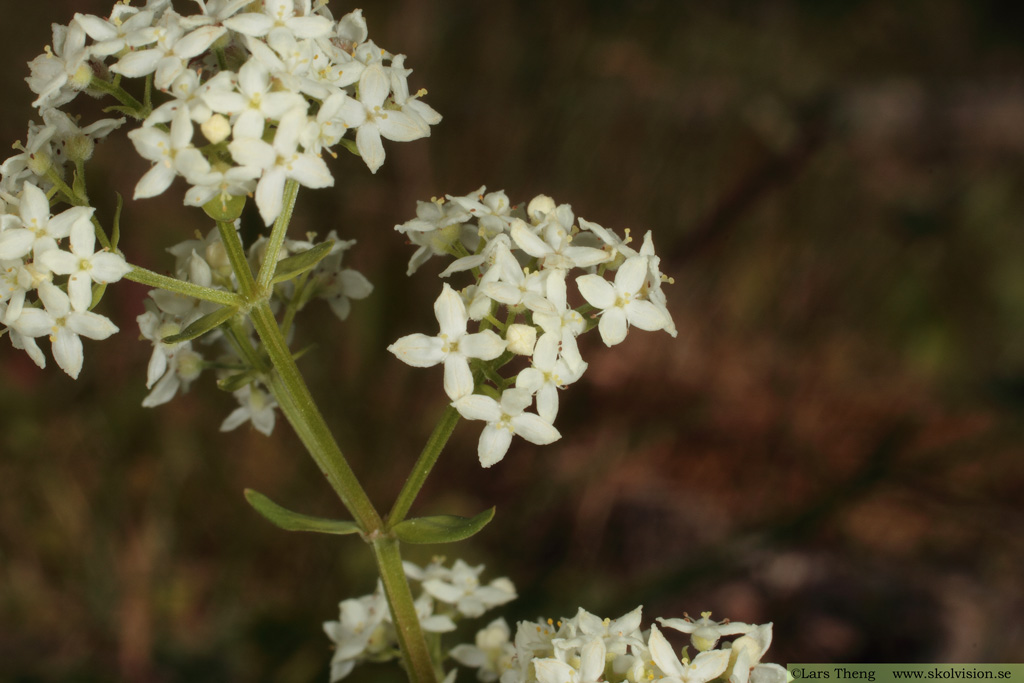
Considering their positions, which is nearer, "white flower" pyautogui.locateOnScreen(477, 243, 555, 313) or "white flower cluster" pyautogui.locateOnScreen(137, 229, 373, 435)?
"white flower" pyautogui.locateOnScreen(477, 243, 555, 313)

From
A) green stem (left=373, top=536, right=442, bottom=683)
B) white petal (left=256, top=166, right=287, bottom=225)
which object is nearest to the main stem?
green stem (left=373, top=536, right=442, bottom=683)

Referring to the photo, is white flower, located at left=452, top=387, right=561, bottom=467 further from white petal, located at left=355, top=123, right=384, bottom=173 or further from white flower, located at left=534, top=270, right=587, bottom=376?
white petal, located at left=355, top=123, right=384, bottom=173

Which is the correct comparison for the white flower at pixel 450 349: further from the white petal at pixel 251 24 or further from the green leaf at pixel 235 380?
the white petal at pixel 251 24

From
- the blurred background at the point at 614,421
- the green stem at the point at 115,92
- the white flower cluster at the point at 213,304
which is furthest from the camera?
the blurred background at the point at 614,421

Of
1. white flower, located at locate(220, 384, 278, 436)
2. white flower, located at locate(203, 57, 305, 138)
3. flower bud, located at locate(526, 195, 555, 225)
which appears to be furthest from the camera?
white flower, located at locate(220, 384, 278, 436)

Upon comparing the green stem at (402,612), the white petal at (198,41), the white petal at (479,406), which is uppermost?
the white petal at (198,41)

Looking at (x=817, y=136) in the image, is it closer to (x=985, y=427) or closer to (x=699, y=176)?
(x=699, y=176)

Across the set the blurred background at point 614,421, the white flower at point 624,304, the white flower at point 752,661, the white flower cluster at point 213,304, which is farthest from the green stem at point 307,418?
the blurred background at point 614,421
